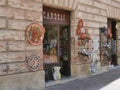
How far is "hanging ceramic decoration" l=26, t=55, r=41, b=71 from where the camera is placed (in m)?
8.23

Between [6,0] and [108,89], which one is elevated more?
[6,0]

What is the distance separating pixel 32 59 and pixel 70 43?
279 centimetres

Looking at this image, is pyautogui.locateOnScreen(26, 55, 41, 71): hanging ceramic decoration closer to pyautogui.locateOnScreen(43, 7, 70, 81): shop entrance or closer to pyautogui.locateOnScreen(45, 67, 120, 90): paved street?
pyautogui.locateOnScreen(45, 67, 120, 90): paved street

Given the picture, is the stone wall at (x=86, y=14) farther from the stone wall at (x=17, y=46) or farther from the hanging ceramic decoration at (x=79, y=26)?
the stone wall at (x=17, y=46)

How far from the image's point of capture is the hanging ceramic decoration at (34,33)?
823cm

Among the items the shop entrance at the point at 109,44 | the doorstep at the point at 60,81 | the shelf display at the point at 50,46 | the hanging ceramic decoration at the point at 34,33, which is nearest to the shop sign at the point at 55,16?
the shelf display at the point at 50,46

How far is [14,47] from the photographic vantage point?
772cm

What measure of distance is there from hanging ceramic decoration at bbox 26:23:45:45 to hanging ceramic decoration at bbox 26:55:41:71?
47 centimetres

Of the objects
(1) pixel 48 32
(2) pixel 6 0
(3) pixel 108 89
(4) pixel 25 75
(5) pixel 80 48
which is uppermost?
(2) pixel 6 0

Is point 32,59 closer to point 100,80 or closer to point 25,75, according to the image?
point 25,75

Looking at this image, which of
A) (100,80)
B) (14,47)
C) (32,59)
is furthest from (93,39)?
(14,47)

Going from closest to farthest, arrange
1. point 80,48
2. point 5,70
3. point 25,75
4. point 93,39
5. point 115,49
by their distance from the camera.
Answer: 1. point 5,70
2. point 25,75
3. point 80,48
4. point 93,39
5. point 115,49

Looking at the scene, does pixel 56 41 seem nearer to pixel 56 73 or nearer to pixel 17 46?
→ pixel 56 73

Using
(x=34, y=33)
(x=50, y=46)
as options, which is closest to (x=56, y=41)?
(x=50, y=46)
